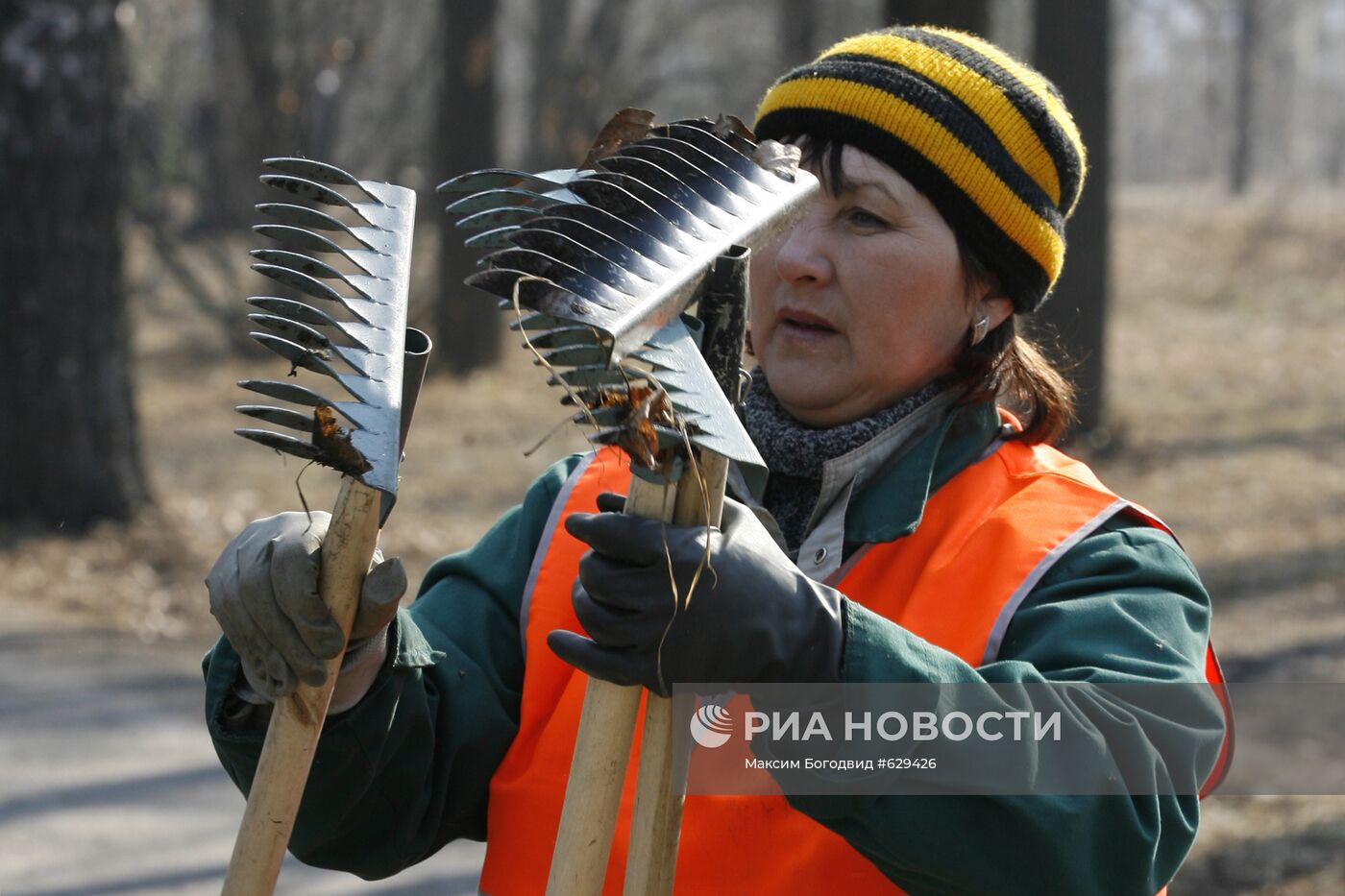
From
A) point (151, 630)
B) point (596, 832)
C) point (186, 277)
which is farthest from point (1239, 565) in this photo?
point (186, 277)

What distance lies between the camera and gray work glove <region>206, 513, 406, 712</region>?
1.79 metres

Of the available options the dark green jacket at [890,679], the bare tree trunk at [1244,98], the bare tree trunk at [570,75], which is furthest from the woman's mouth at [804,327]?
the bare tree trunk at [1244,98]

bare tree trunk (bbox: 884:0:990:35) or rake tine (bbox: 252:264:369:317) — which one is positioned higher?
rake tine (bbox: 252:264:369:317)

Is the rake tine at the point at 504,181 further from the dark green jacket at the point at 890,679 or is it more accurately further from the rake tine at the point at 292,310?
the dark green jacket at the point at 890,679

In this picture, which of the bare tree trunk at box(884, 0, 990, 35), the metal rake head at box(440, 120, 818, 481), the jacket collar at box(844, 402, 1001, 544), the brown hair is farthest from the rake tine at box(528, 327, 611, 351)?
the bare tree trunk at box(884, 0, 990, 35)

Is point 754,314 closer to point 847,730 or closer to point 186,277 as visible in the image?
point 847,730

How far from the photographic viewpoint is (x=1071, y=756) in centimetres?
178

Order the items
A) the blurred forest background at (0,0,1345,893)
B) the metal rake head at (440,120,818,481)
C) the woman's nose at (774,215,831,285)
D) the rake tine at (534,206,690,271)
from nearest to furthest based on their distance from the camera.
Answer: the metal rake head at (440,120,818,481) < the rake tine at (534,206,690,271) < the woman's nose at (774,215,831,285) < the blurred forest background at (0,0,1345,893)

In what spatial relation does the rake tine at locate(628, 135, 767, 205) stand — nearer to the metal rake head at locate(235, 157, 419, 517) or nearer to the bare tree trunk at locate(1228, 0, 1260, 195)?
the metal rake head at locate(235, 157, 419, 517)

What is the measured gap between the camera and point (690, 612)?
1.66 m

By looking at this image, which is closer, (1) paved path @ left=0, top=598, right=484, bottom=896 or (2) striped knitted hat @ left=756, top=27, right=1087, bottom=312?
(2) striped knitted hat @ left=756, top=27, right=1087, bottom=312

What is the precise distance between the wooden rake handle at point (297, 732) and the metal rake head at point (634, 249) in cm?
32

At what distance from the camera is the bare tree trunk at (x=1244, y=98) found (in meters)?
28.2

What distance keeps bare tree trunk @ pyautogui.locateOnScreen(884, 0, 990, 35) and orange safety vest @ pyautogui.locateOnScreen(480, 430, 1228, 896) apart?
3397 millimetres
